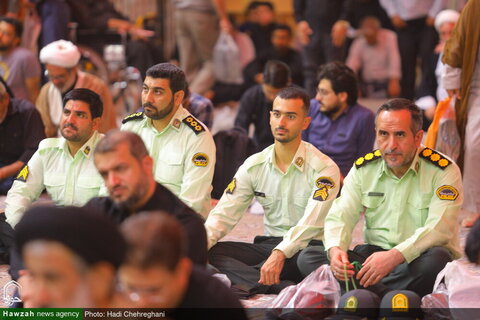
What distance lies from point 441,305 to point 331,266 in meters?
0.48

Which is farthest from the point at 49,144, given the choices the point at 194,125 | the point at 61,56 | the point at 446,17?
the point at 446,17

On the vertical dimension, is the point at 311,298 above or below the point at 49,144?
below

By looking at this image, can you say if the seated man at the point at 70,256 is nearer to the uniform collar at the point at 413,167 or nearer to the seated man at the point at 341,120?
the uniform collar at the point at 413,167

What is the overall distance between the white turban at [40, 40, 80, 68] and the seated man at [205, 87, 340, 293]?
247 cm

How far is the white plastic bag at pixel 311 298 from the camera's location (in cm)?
395

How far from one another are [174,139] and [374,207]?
1168mm

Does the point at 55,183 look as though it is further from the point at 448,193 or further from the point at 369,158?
the point at 448,193

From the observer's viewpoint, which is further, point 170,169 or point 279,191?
point 170,169

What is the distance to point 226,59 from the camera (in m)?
9.56

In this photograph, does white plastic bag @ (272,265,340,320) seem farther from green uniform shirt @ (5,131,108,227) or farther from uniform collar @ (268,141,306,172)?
green uniform shirt @ (5,131,108,227)

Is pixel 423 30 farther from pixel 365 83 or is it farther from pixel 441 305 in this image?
pixel 441 305

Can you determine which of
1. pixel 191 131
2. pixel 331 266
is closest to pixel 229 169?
pixel 191 131

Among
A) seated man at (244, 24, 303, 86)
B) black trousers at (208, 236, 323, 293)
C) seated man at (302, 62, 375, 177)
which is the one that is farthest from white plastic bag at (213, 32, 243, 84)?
black trousers at (208, 236, 323, 293)

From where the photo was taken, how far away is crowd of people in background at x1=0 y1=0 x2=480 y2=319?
2.42m
